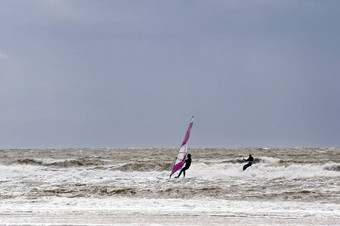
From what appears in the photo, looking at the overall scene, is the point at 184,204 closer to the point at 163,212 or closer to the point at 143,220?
the point at 163,212

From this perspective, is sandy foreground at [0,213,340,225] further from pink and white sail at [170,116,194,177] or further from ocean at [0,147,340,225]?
pink and white sail at [170,116,194,177]

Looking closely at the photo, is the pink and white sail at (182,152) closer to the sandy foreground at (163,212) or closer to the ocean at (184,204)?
the ocean at (184,204)

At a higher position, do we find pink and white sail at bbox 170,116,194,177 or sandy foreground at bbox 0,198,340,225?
pink and white sail at bbox 170,116,194,177

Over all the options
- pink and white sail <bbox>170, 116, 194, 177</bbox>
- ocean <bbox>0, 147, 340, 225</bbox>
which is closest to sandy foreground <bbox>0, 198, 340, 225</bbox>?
ocean <bbox>0, 147, 340, 225</bbox>

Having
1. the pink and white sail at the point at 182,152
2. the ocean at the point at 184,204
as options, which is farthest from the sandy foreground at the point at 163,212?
the pink and white sail at the point at 182,152

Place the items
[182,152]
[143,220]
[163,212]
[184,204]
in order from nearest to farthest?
[143,220], [163,212], [184,204], [182,152]

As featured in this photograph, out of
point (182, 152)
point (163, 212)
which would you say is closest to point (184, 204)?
point (163, 212)

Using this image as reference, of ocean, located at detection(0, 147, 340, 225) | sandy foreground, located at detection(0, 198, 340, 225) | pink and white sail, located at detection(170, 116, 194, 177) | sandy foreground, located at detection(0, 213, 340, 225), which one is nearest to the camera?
sandy foreground, located at detection(0, 213, 340, 225)

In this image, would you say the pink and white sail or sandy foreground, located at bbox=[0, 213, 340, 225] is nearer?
sandy foreground, located at bbox=[0, 213, 340, 225]

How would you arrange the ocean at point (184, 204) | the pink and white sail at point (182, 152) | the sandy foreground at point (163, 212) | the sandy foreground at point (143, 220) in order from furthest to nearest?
the pink and white sail at point (182, 152)
the ocean at point (184, 204)
the sandy foreground at point (163, 212)
the sandy foreground at point (143, 220)

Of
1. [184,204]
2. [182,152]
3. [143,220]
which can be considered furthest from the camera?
[182,152]

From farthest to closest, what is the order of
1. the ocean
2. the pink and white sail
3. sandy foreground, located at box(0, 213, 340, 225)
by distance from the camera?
1. the pink and white sail
2. the ocean
3. sandy foreground, located at box(0, 213, 340, 225)

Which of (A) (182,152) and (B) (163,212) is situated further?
(A) (182,152)

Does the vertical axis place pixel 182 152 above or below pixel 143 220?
above
